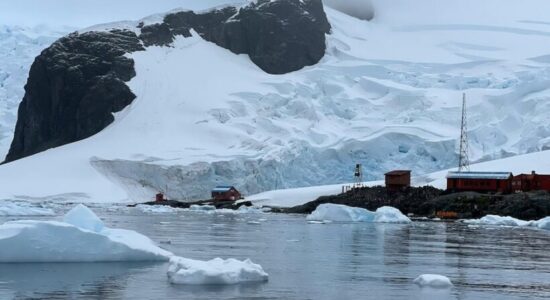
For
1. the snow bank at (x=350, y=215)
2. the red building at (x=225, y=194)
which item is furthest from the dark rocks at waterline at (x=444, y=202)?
the red building at (x=225, y=194)

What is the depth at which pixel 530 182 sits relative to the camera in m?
69.3

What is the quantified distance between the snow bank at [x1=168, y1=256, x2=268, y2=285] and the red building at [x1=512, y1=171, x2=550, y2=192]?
56.9 m

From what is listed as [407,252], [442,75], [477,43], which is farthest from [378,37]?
[407,252]

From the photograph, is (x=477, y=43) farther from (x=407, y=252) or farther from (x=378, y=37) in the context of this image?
(x=407, y=252)

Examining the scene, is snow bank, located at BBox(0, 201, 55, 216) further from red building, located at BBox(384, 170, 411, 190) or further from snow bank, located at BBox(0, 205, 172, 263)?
red building, located at BBox(384, 170, 411, 190)

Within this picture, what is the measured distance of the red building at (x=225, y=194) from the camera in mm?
87250

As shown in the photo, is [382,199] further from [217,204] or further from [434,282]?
[434,282]

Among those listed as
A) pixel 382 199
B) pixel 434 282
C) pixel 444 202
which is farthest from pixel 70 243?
pixel 382 199

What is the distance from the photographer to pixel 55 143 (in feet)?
447

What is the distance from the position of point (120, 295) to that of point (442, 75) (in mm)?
112856

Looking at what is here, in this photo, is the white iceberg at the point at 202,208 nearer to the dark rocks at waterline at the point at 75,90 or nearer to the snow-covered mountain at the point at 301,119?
the snow-covered mountain at the point at 301,119

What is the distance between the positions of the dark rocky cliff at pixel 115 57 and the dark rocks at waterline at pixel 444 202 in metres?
61.9

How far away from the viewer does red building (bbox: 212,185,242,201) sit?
87.2 metres

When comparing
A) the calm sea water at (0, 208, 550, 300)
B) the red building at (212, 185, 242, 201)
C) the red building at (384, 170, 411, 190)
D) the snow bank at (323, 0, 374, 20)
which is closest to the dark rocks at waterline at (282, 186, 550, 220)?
the red building at (384, 170, 411, 190)
